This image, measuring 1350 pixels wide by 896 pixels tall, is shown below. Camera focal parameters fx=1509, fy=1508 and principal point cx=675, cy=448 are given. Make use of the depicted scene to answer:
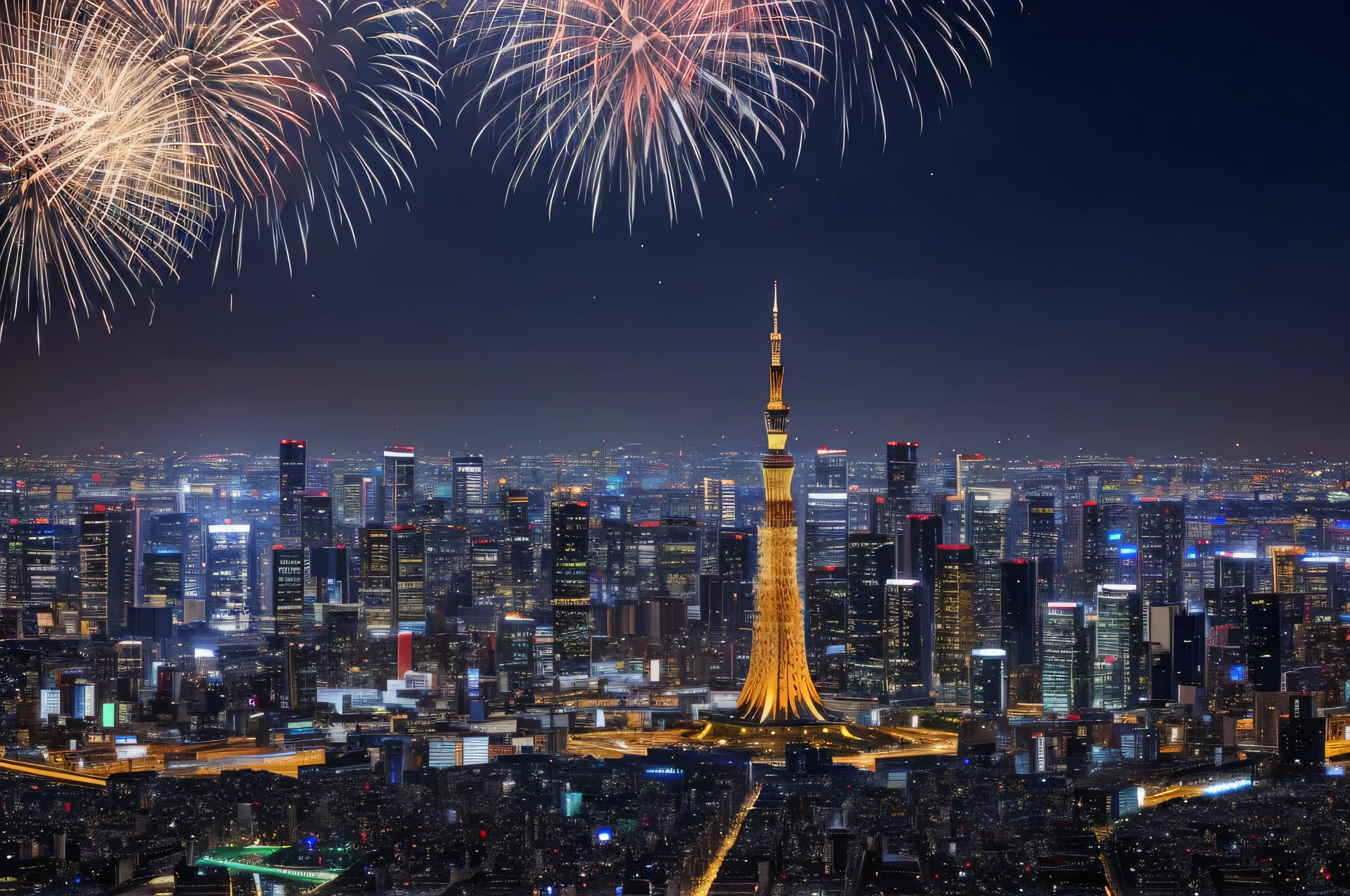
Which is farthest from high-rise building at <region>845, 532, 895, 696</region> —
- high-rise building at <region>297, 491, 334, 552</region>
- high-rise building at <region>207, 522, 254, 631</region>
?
high-rise building at <region>207, 522, 254, 631</region>

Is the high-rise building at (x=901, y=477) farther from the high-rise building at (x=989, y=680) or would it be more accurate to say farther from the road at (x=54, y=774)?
the road at (x=54, y=774)

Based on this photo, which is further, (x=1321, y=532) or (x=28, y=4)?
(x=1321, y=532)

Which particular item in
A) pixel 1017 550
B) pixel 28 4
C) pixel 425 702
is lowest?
pixel 425 702

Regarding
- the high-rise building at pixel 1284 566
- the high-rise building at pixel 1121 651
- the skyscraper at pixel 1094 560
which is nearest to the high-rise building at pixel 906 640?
the high-rise building at pixel 1121 651

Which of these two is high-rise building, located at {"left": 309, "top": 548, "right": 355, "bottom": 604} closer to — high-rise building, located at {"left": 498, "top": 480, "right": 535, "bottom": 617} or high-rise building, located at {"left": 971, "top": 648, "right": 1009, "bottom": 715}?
high-rise building, located at {"left": 498, "top": 480, "right": 535, "bottom": 617}

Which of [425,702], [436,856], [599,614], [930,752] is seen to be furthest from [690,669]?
[436,856]

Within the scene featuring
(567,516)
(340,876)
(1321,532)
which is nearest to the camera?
(340,876)

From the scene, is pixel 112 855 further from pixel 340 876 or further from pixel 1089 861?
pixel 1089 861
